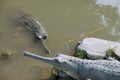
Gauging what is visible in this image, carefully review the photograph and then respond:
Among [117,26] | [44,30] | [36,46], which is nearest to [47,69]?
[36,46]

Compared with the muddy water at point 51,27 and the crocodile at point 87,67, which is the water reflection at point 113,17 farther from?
the crocodile at point 87,67

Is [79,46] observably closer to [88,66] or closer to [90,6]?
[88,66]

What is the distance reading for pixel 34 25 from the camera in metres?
7.98

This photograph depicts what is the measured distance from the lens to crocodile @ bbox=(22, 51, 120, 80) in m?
6.08

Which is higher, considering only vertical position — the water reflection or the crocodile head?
the water reflection

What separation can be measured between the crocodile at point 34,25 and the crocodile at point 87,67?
1.15 metres

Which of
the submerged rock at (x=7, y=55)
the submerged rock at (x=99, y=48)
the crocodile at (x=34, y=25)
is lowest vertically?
the submerged rock at (x=7, y=55)

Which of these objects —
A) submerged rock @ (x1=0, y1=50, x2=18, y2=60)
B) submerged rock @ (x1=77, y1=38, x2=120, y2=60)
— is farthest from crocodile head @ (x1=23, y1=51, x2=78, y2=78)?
submerged rock @ (x1=0, y1=50, x2=18, y2=60)

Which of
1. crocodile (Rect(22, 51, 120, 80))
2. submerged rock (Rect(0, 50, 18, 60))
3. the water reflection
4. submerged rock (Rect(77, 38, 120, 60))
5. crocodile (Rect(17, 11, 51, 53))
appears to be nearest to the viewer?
crocodile (Rect(22, 51, 120, 80))

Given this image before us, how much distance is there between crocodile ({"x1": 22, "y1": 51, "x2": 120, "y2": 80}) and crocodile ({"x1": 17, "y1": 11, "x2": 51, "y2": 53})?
115 centimetres

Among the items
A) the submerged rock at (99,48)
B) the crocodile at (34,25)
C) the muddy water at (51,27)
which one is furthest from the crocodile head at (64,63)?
the crocodile at (34,25)

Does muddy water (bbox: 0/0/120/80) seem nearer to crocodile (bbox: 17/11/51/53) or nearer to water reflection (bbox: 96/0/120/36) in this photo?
water reflection (bbox: 96/0/120/36)

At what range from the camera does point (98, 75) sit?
20.0 ft

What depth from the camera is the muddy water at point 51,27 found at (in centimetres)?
690
